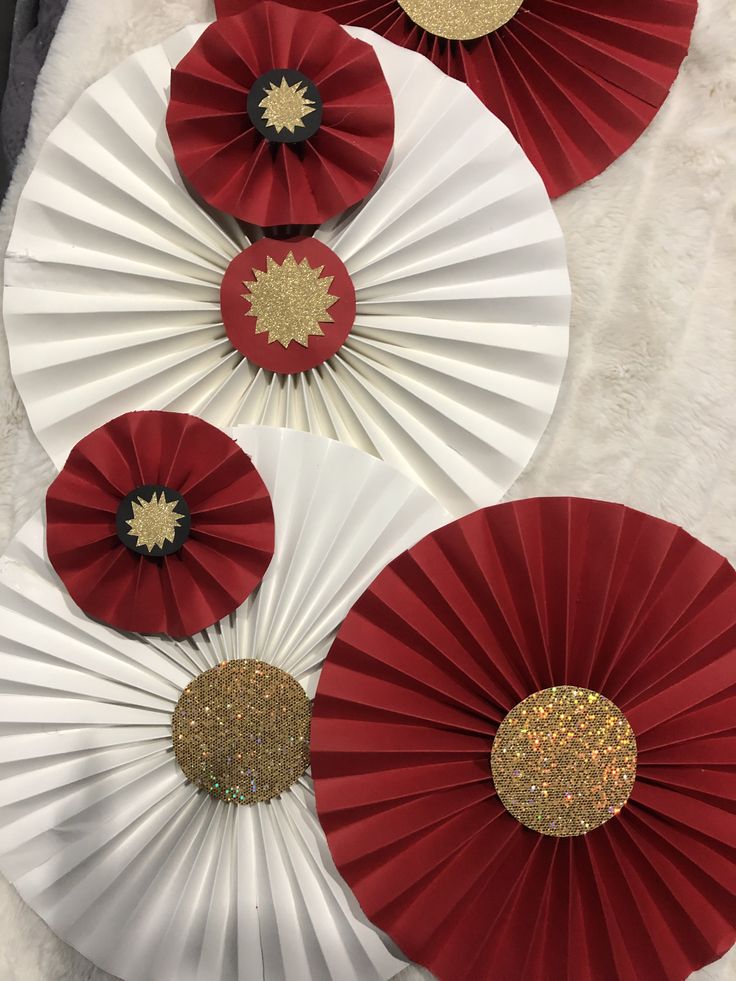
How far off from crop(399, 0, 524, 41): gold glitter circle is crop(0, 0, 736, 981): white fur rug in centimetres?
14

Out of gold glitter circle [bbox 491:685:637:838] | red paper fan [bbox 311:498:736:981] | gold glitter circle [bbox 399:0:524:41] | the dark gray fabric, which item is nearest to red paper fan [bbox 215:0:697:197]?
gold glitter circle [bbox 399:0:524:41]

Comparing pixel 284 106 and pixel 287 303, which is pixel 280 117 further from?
pixel 287 303

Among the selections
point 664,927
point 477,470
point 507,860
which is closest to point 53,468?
point 477,470

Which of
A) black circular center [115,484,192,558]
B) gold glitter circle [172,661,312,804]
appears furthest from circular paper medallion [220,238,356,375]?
gold glitter circle [172,661,312,804]

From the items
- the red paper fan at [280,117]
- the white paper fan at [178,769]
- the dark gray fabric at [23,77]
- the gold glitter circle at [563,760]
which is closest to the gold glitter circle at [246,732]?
the white paper fan at [178,769]

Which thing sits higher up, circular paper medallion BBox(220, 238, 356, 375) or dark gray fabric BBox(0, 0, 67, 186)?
dark gray fabric BBox(0, 0, 67, 186)

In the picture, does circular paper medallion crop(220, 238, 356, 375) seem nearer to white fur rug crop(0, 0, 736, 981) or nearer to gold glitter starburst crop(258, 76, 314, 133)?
gold glitter starburst crop(258, 76, 314, 133)

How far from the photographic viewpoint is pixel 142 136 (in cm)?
57

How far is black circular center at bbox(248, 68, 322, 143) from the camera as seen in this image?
1.76 ft

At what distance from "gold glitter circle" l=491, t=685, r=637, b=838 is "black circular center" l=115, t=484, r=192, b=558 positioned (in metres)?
0.25

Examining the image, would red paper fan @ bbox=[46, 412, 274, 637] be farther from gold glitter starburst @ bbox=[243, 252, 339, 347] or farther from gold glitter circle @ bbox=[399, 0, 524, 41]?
gold glitter circle @ bbox=[399, 0, 524, 41]

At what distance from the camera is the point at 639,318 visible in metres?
0.60

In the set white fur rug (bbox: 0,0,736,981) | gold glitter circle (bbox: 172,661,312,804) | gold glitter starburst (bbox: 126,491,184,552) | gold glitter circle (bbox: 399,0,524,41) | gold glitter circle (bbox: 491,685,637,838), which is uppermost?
gold glitter circle (bbox: 399,0,524,41)

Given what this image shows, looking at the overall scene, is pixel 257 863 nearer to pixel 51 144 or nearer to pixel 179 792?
pixel 179 792
